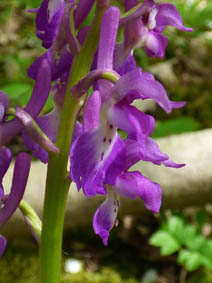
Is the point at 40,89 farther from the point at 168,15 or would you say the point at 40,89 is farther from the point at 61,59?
the point at 168,15

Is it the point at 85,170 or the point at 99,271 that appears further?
the point at 99,271

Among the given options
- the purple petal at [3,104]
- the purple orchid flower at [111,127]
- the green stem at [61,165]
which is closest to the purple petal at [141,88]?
the purple orchid flower at [111,127]

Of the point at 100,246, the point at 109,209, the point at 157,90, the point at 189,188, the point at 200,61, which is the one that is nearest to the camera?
the point at 157,90

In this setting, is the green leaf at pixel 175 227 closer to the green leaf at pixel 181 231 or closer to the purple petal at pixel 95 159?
the green leaf at pixel 181 231

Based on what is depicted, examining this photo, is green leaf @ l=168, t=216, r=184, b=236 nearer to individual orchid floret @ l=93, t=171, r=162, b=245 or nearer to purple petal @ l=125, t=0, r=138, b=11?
individual orchid floret @ l=93, t=171, r=162, b=245

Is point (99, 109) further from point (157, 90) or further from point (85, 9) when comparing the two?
point (85, 9)

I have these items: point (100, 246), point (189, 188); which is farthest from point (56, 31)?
point (100, 246)

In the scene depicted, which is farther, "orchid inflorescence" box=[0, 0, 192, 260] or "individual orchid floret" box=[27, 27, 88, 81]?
"individual orchid floret" box=[27, 27, 88, 81]

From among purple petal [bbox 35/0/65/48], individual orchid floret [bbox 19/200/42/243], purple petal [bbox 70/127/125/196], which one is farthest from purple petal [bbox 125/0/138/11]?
individual orchid floret [bbox 19/200/42/243]
